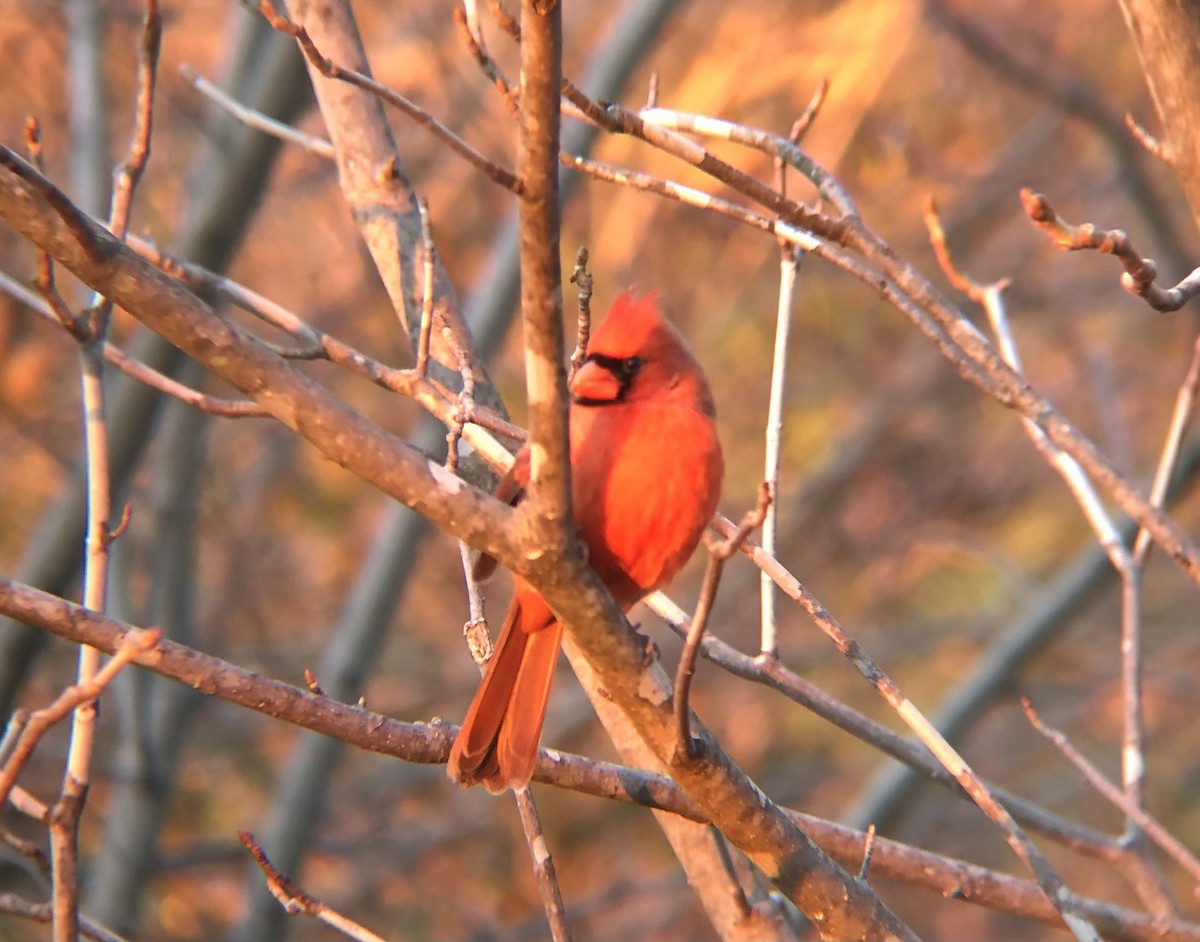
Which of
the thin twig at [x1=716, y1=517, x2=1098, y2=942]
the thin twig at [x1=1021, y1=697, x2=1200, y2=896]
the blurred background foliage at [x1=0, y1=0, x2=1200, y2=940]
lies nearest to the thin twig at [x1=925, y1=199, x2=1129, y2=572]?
the thin twig at [x1=1021, y1=697, x2=1200, y2=896]

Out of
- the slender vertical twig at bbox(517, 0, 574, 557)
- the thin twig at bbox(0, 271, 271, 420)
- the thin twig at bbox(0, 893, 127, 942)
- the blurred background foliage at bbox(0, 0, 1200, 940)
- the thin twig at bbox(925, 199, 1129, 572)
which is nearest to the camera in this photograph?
the slender vertical twig at bbox(517, 0, 574, 557)

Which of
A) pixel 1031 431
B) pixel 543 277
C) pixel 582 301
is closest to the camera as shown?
pixel 543 277

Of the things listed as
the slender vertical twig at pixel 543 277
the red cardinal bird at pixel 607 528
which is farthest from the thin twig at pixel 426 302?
the slender vertical twig at pixel 543 277

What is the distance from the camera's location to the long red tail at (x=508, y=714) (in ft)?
7.84

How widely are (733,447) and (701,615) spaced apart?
6.09 meters

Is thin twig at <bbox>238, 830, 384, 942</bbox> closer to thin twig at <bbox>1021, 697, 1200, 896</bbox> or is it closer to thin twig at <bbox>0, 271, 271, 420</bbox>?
thin twig at <bbox>0, 271, 271, 420</bbox>

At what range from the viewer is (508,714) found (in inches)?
95.6

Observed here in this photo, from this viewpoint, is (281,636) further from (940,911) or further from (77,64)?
(940,911)

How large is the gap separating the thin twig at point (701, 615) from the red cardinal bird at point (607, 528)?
404 millimetres

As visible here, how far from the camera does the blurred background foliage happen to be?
255 inches

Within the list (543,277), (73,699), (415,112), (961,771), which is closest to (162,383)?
(415,112)

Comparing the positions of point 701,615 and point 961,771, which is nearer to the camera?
point 701,615

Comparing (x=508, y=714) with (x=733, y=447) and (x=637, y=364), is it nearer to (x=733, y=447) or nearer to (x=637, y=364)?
(x=637, y=364)

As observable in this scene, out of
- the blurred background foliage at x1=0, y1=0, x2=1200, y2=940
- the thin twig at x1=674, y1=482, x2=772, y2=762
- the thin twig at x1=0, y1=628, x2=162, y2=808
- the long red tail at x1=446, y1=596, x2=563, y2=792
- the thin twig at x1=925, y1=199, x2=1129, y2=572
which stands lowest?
the thin twig at x1=0, y1=628, x2=162, y2=808
